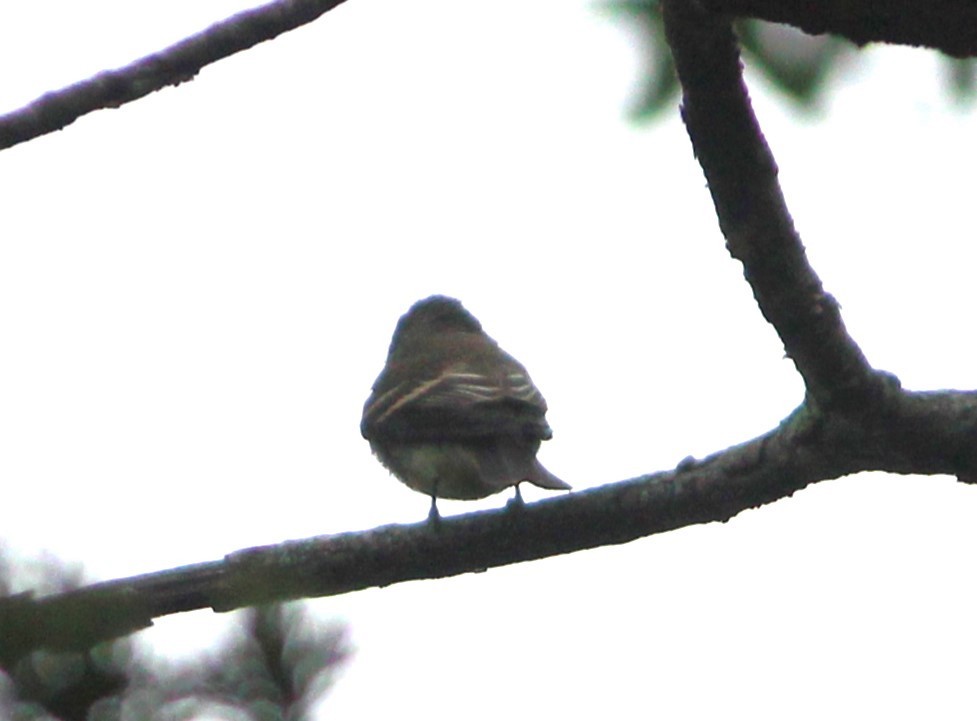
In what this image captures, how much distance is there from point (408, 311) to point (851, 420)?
679 centimetres

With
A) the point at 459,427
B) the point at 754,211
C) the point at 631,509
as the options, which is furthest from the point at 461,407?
the point at 754,211

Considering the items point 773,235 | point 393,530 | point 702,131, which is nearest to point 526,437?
point 393,530

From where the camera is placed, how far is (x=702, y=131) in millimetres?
2996

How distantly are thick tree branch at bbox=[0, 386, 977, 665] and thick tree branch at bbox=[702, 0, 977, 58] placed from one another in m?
1.83

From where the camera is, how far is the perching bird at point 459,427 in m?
6.97

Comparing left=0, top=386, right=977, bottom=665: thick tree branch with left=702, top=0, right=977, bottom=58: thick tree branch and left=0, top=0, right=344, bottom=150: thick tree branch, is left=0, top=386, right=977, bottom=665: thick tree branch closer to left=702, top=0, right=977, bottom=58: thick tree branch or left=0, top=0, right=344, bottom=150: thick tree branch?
left=0, top=0, right=344, bottom=150: thick tree branch

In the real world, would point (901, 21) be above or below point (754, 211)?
below

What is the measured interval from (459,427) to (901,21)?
4.88 meters

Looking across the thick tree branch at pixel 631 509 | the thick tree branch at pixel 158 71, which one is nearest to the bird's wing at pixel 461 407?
the thick tree branch at pixel 631 509

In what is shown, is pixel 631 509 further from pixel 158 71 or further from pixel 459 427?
pixel 459 427

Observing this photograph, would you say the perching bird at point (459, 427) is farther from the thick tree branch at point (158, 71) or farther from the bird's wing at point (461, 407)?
the thick tree branch at point (158, 71)

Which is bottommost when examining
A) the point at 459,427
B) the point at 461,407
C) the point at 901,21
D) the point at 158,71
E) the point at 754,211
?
the point at 901,21

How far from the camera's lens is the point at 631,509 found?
438 cm

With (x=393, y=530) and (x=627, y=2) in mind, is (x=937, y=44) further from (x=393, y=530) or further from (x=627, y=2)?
(x=393, y=530)
